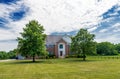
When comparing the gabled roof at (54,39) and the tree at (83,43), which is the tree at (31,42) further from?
the gabled roof at (54,39)

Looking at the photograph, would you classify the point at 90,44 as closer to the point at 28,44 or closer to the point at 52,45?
the point at 28,44

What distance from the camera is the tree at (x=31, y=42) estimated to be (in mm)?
49094

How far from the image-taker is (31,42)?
163 ft

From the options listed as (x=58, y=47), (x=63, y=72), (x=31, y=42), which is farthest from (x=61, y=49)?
(x=63, y=72)

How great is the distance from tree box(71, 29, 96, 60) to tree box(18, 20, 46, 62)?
9120mm

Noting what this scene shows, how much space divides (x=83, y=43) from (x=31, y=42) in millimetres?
13399

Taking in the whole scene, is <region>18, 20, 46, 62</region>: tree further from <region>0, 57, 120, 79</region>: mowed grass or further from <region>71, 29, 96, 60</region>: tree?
<region>0, 57, 120, 79</region>: mowed grass

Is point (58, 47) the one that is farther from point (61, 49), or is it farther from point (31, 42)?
point (31, 42)

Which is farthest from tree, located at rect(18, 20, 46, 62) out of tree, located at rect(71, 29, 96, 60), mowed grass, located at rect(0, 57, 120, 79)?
mowed grass, located at rect(0, 57, 120, 79)

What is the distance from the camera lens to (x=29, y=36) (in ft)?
165

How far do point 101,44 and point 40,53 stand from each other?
71.0m

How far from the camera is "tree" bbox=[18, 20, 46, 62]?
4909 centimetres

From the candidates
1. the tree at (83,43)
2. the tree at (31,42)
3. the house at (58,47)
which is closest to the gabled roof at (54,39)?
the house at (58,47)

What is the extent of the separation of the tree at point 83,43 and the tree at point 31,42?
9120 millimetres
